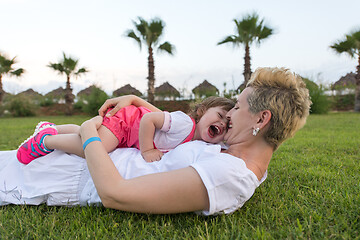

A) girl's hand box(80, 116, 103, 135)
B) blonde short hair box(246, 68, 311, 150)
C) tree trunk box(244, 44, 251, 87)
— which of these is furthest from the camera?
tree trunk box(244, 44, 251, 87)

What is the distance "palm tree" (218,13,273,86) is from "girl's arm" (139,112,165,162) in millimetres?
14269

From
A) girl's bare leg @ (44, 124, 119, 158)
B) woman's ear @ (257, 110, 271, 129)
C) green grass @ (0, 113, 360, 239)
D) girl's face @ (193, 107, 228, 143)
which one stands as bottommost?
green grass @ (0, 113, 360, 239)

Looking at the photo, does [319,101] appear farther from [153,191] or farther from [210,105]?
[153,191]

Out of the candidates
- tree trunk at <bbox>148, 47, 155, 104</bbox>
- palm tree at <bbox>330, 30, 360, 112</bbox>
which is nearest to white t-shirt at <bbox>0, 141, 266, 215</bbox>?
tree trunk at <bbox>148, 47, 155, 104</bbox>

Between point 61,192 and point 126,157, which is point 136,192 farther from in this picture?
point 61,192

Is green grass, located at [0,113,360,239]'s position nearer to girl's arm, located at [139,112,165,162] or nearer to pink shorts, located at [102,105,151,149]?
girl's arm, located at [139,112,165,162]

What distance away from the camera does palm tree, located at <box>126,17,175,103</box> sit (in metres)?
15.5

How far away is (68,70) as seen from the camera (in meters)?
19.2

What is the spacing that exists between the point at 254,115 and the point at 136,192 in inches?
29.7

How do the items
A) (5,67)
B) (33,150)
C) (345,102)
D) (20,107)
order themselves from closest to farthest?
(33,150), (20,107), (345,102), (5,67)

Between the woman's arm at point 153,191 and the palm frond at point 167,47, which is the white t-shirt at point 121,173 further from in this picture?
the palm frond at point 167,47

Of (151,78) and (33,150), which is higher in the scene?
(151,78)

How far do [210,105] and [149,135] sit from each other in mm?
568

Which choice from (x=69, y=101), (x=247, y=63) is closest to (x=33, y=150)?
(x=247, y=63)
